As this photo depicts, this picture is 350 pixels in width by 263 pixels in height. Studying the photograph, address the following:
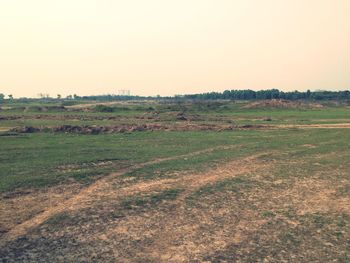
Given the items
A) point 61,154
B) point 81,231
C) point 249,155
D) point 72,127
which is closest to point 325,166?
point 249,155

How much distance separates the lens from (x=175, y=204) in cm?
1600

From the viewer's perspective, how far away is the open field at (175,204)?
11344 mm

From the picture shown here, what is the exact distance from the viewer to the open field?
11.3 metres

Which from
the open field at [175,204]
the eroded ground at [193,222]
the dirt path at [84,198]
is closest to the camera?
the eroded ground at [193,222]

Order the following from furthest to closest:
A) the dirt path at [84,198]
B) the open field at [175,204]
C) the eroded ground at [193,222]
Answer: the dirt path at [84,198], the open field at [175,204], the eroded ground at [193,222]

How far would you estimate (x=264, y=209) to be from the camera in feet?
50.2

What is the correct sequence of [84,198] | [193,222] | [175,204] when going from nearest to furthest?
[193,222]
[175,204]
[84,198]

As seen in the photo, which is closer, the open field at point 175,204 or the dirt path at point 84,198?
the open field at point 175,204

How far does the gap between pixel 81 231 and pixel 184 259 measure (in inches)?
166

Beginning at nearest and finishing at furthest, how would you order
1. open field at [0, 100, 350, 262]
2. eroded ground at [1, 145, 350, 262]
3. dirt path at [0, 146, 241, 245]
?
eroded ground at [1, 145, 350, 262]
open field at [0, 100, 350, 262]
dirt path at [0, 146, 241, 245]

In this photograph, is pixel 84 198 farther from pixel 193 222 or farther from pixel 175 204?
pixel 193 222

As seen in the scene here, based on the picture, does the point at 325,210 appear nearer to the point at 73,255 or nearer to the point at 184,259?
the point at 184,259

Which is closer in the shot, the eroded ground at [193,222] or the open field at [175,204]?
the eroded ground at [193,222]

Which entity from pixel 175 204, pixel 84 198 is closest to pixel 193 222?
pixel 175 204
